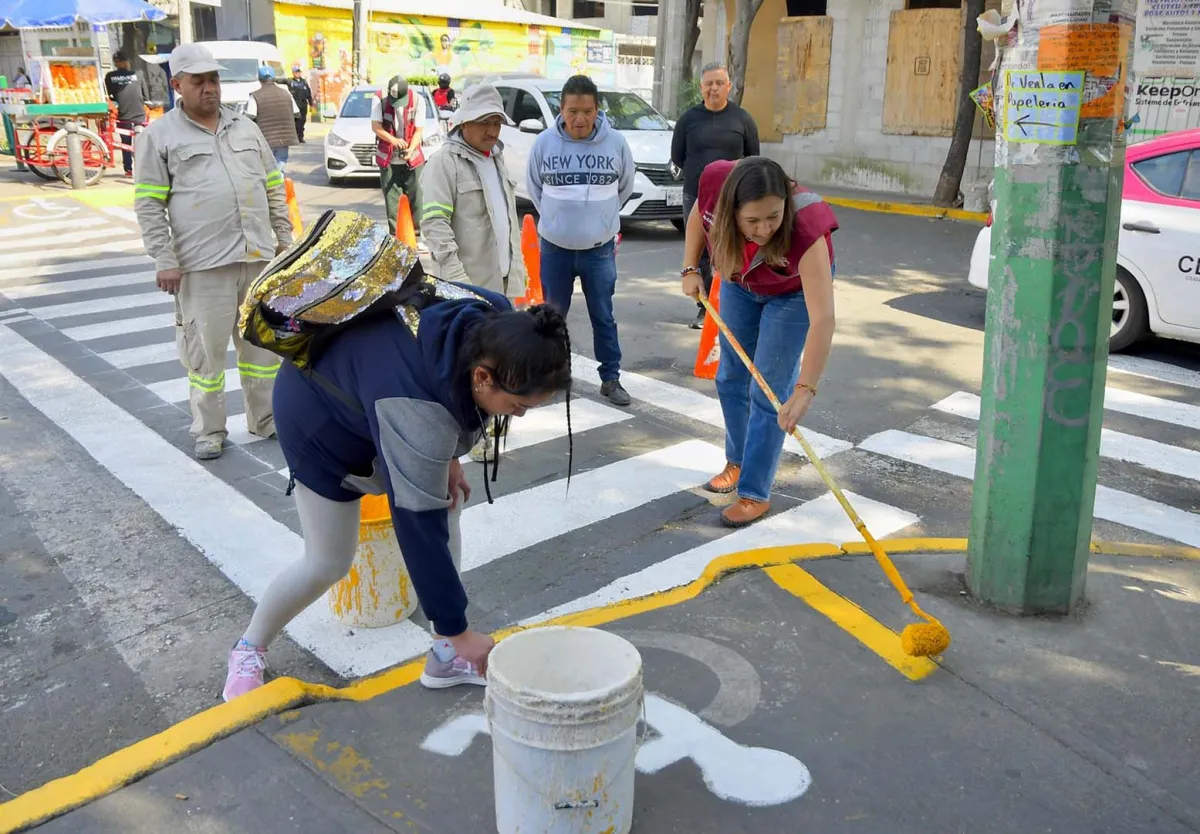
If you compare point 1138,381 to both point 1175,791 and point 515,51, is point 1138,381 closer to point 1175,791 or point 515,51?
point 1175,791

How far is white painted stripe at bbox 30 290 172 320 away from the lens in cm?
954

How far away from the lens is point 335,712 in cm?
340

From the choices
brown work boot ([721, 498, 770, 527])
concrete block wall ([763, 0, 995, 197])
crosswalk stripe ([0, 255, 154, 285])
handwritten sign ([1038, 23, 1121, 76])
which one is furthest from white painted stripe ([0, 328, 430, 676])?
concrete block wall ([763, 0, 995, 197])

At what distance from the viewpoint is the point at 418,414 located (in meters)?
2.73

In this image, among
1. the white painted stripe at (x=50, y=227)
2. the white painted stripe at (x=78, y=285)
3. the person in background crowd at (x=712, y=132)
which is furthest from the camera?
the white painted stripe at (x=50, y=227)

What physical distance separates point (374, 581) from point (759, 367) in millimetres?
1971

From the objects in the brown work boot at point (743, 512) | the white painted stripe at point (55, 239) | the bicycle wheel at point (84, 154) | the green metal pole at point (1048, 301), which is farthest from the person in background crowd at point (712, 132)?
the bicycle wheel at point (84, 154)

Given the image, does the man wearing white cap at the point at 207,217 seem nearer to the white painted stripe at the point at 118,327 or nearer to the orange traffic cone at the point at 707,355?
the orange traffic cone at the point at 707,355

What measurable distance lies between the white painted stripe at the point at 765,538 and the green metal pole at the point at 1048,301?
107cm

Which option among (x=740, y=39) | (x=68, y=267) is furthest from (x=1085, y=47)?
(x=740, y=39)

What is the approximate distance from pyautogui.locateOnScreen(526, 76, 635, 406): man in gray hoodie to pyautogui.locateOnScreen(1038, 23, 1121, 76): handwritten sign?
3.39m

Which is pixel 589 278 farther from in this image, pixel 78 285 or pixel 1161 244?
pixel 78 285

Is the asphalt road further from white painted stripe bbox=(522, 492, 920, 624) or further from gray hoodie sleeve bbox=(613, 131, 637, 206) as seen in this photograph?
gray hoodie sleeve bbox=(613, 131, 637, 206)

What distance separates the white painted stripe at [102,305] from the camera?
31.3 ft
